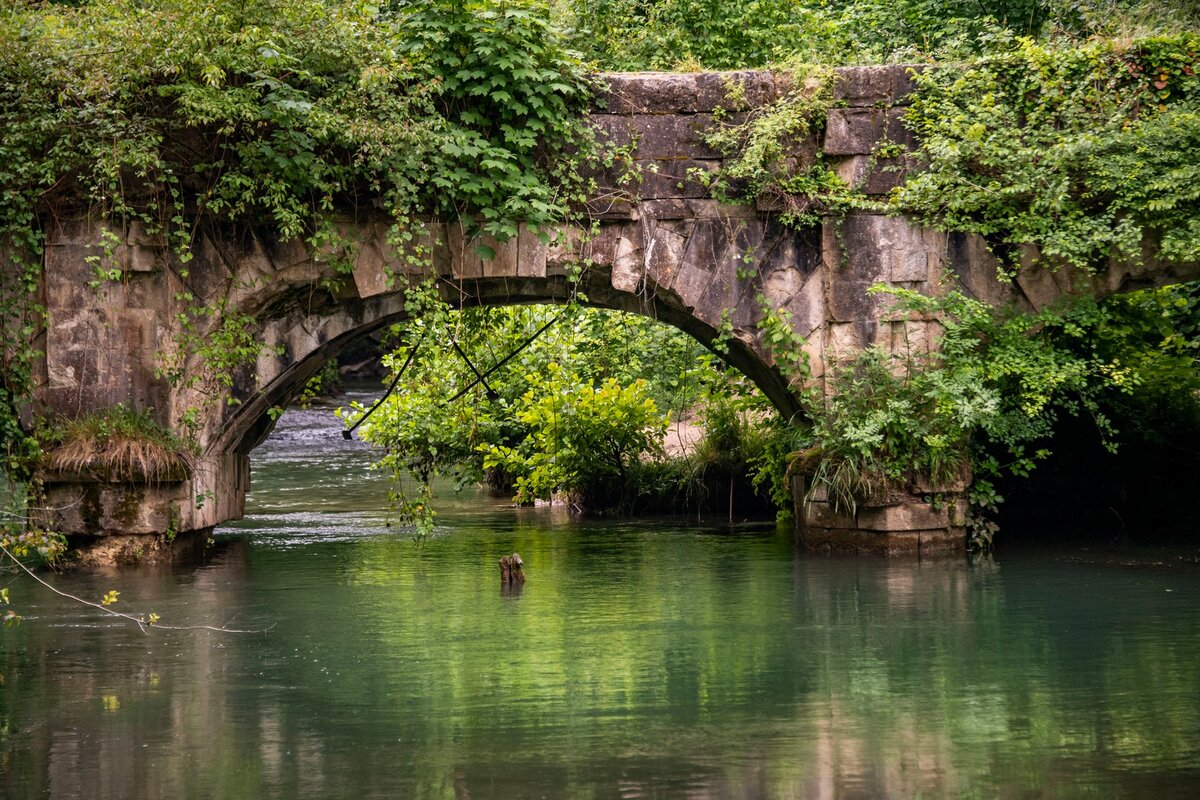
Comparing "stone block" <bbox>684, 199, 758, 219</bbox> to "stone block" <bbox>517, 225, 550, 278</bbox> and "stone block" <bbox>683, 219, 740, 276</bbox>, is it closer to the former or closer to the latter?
"stone block" <bbox>683, 219, 740, 276</bbox>

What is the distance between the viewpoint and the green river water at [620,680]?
5184 mm

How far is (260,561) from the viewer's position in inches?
436

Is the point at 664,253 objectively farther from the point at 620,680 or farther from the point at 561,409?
the point at 620,680

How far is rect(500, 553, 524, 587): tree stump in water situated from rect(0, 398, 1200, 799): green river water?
6.1 inches

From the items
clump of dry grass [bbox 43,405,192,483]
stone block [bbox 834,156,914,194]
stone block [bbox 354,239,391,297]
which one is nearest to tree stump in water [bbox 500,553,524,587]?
stone block [bbox 354,239,391,297]

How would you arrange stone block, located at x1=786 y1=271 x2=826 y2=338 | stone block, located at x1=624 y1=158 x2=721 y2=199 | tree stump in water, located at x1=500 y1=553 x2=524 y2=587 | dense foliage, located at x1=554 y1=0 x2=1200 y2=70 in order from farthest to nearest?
dense foliage, located at x1=554 y1=0 x2=1200 y2=70 → stone block, located at x1=786 y1=271 x2=826 y2=338 → stone block, located at x1=624 y1=158 x2=721 y2=199 → tree stump in water, located at x1=500 y1=553 x2=524 y2=587

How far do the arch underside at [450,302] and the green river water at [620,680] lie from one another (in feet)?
4.02


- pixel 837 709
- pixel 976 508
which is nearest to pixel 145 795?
pixel 837 709

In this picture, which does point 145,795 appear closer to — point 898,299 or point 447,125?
point 447,125

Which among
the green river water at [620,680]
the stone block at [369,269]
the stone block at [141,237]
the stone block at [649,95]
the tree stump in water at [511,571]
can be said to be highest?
the stone block at [649,95]

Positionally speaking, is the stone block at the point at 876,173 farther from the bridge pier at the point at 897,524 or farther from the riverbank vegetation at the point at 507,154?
the bridge pier at the point at 897,524

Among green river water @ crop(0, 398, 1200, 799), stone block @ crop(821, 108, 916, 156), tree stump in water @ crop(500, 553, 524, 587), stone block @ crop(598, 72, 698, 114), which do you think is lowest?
green river water @ crop(0, 398, 1200, 799)

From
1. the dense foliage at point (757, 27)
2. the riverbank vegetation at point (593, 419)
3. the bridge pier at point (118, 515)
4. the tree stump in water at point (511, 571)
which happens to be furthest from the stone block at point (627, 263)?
the bridge pier at point (118, 515)

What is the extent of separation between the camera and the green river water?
5.18 metres
